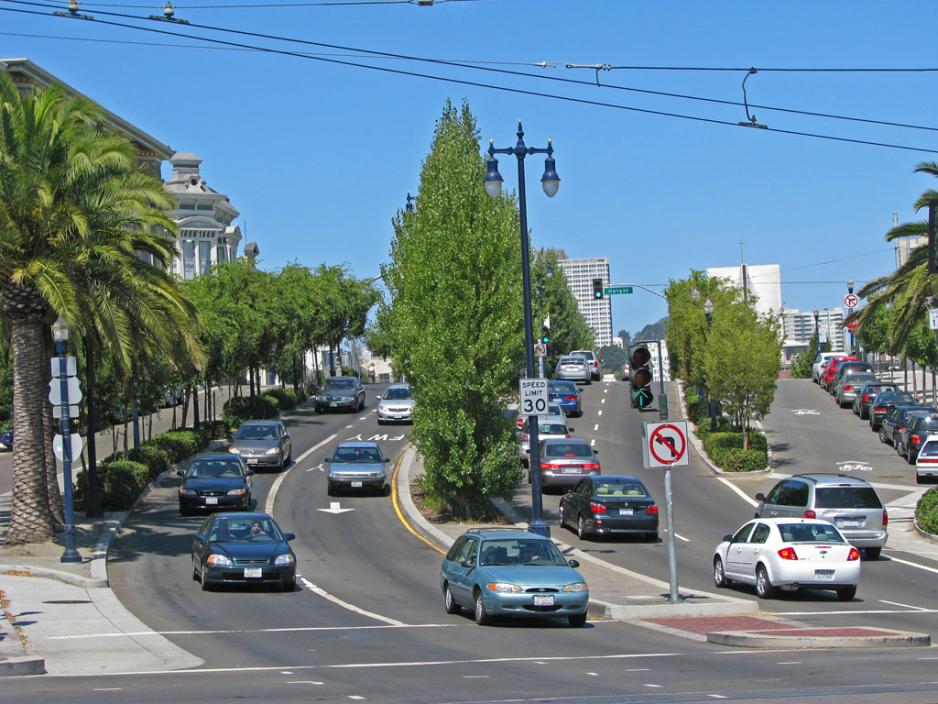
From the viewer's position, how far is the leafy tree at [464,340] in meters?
31.5

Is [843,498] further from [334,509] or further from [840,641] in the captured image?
[334,509]

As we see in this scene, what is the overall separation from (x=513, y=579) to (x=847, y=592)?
7233 millimetres

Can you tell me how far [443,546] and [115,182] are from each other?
1138cm

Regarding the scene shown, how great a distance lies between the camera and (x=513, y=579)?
746 inches

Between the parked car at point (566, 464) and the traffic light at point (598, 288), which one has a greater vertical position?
the traffic light at point (598, 288)

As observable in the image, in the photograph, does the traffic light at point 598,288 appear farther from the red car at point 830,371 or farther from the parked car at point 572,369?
the red car at point 830,371

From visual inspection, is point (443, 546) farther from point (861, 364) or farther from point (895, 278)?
point (861, 364)

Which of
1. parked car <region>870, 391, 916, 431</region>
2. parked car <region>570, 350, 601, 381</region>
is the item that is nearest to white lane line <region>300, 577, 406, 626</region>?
parked car <region>870, 391, 916, 431</region>

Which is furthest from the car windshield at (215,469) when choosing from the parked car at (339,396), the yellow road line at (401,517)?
the parked car at (339,396)

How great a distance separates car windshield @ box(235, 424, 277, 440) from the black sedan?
62.1 ft

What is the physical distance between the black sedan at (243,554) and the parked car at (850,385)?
45864 mm

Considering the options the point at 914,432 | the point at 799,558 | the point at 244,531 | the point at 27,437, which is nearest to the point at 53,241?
the point at 27,437

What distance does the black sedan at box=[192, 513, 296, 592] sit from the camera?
75.3ft

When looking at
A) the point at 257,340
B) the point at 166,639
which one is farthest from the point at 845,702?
the point at 257,340
